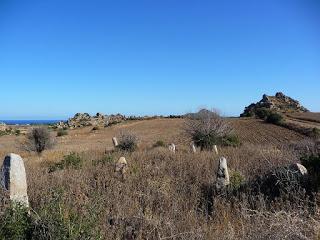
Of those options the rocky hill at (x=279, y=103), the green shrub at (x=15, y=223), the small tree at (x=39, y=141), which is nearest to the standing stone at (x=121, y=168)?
the green shrub at (x=15, y=223)

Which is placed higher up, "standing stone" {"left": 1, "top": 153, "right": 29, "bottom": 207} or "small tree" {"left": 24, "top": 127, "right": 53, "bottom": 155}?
"standing stone" {"left": 1, "top": 153, "right": 29, "bottom": 207}

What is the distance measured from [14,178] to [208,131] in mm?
21630

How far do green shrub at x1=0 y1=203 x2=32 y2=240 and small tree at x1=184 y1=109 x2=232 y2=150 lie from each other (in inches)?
837

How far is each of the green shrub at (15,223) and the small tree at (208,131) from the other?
21247 mm

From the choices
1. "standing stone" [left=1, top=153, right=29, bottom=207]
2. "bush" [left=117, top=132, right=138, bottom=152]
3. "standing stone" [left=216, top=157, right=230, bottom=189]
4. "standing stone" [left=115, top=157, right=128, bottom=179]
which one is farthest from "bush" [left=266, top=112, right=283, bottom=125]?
"standing stone" [left=1, top=153, right=29, bottom=207]

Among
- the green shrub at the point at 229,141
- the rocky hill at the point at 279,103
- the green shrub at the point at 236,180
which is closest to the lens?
the green shrub at the point at 236,180

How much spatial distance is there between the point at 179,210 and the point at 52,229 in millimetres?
2881

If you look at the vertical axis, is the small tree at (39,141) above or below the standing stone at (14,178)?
below

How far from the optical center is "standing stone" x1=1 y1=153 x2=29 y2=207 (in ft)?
24.0

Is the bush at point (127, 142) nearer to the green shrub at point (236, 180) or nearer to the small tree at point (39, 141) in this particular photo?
the small tree at point (39, 141)

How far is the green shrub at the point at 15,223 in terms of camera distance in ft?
18.4

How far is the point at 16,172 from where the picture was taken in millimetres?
7465

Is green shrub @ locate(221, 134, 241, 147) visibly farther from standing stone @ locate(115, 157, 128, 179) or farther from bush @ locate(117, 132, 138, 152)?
A: standing stone @ locate(115, 157, 128, 179)

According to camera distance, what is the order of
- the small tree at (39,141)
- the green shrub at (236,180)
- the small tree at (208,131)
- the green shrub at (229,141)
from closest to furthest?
1. the green shrub at (236,180)
2. the green shrub at (229,141)
3. the small tree at (208,131)
4. the small tree at (39,141)
